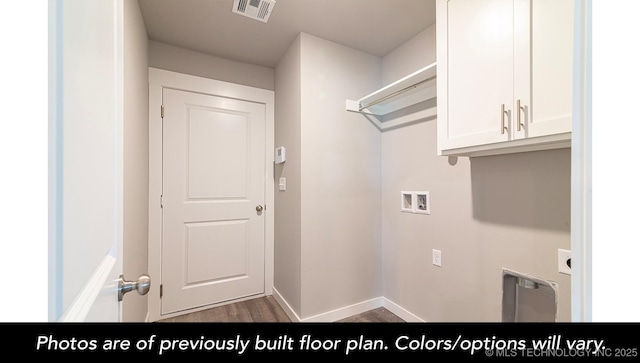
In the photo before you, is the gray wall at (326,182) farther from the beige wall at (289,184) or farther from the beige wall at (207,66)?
the beige wall at (207,66)

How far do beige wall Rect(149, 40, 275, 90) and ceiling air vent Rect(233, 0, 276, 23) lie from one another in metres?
0.65

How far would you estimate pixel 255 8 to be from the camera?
1590 mm

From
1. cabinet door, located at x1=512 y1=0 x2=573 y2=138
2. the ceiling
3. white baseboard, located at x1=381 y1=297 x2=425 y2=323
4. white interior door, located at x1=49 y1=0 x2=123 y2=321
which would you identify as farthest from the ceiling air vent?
white baseboard, located at x1=381 y1=297 x2=425 y2=323

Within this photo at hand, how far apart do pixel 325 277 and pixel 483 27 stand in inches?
72.2

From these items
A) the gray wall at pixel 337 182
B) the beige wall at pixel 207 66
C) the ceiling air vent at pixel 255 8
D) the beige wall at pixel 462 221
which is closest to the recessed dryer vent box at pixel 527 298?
the beige wall at pixel 462 221

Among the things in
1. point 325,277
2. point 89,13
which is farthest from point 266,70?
point 89,13

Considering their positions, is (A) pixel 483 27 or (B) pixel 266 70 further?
(B) pixel 266 70

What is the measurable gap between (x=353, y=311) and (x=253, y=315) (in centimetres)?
84

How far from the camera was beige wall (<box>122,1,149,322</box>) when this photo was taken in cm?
121

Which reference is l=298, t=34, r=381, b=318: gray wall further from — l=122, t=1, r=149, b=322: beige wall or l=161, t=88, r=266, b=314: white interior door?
l=122, t=1, r=149, b=322: beige wall

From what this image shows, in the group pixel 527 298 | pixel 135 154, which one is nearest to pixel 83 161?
pixel 135 154

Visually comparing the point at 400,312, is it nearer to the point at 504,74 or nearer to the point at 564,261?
the point at 564,261
